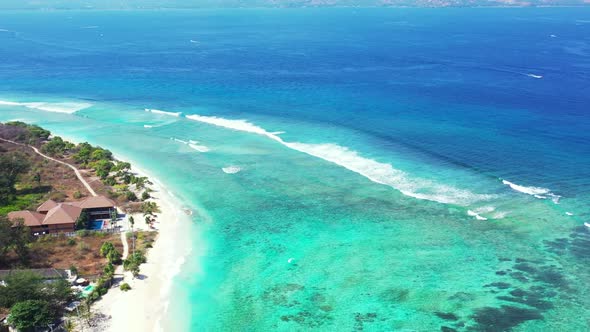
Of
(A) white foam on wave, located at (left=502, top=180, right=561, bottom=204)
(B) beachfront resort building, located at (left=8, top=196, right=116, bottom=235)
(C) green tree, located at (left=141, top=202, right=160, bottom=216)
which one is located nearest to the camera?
(B) beachfront resort building, located at (left=8, top=196, right=116, bottom=235)

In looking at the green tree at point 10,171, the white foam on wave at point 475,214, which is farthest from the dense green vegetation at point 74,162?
the white foam on wave at point 475,214

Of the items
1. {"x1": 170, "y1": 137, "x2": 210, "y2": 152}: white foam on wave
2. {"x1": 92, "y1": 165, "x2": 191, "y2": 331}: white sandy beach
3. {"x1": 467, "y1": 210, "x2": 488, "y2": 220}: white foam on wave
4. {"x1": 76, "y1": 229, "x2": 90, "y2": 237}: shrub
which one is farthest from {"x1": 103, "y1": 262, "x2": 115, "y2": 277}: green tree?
{"x1": 467, "y1": 210, "x2": 488, "y2": 220}: white foam on wave

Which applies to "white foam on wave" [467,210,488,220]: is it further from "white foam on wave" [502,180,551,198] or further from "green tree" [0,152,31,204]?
"green tree" [0,152,31,204]

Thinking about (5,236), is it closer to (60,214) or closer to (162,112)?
(60,214)

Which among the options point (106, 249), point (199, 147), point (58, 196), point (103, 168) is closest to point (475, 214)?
point (106, 249)

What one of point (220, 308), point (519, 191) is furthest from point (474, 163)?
point (220, 308)

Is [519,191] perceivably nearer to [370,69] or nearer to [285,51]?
[370,69]
